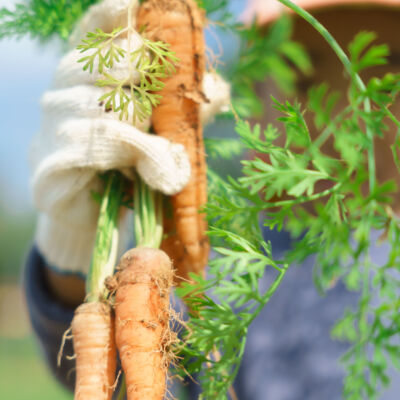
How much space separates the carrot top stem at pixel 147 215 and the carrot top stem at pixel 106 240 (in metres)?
0.03

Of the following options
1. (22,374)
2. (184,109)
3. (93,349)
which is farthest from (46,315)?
(22,374)

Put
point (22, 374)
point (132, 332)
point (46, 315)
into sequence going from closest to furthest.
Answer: point (132, 332) < point (46, 315) < point (22, 374)

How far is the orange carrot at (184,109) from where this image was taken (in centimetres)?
60

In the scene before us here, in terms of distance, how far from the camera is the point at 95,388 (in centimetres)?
55

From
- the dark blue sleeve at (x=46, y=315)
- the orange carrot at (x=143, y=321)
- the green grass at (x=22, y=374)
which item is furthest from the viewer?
the green grass at (x=22, y=374)

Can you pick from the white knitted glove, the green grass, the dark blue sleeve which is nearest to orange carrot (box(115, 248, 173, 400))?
the white knitted glove

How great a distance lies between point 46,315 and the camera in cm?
100

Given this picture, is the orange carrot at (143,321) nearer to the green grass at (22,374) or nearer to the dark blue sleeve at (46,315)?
the dark blue sleeve at (46,315)

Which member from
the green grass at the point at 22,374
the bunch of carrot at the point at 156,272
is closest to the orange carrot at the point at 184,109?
the bunch of carrot at the point at 156,272

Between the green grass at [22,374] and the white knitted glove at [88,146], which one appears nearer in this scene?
the white knitted glove at [88,146]

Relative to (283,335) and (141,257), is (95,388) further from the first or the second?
(283,335)

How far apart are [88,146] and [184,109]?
0.16 m

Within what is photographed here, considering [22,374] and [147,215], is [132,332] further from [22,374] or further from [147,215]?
[22,374]

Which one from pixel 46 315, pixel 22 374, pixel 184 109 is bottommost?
pixel 22 374
